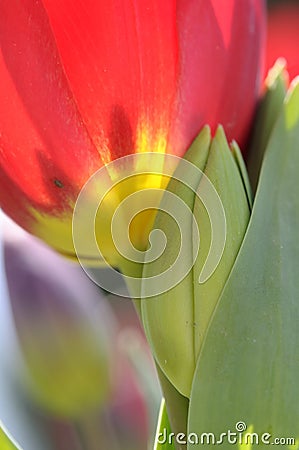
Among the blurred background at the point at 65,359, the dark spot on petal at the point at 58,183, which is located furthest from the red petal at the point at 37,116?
the blurred background at the point at 65,359

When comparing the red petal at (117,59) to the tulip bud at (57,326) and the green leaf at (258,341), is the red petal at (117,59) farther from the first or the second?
the tulip bud at (57,326)

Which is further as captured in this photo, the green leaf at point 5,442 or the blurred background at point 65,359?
the blurred background at point 65,359

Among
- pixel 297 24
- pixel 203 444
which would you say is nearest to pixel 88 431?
pixel 203 444

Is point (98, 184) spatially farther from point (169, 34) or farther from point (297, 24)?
point (297, 24)

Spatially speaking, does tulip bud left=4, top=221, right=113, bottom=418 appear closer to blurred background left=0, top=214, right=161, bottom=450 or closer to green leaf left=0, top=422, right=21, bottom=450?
blurred background left=0, top=214, right=161, bottom=450

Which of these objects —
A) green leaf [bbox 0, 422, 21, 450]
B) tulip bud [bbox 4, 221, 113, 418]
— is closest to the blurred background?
tulip bud [bbox 4, 221, 113, 418]

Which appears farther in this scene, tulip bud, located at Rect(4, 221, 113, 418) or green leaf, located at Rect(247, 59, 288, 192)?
tulip bud, located at Rect(4, 221, 113, 418)

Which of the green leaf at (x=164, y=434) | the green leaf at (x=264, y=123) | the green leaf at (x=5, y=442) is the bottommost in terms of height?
the green leaf at (x=164, y=434)

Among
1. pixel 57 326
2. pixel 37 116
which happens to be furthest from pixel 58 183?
pixel 57 326
